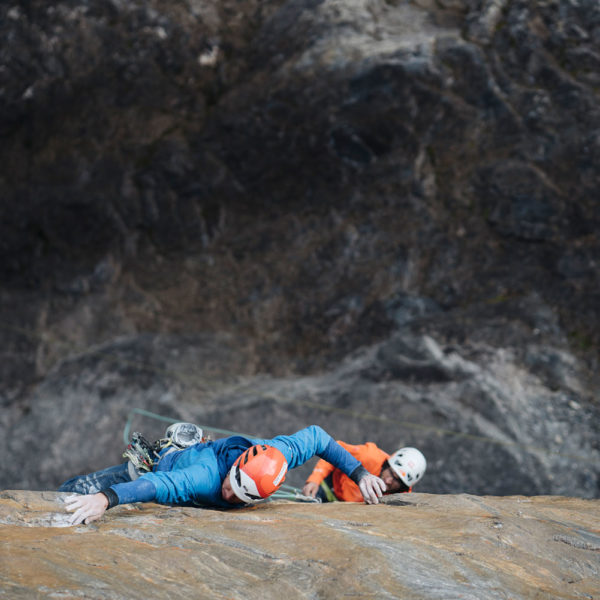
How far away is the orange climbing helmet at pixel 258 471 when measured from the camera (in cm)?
362

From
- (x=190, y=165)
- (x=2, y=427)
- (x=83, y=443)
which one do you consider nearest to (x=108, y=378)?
(x=83, y=443)

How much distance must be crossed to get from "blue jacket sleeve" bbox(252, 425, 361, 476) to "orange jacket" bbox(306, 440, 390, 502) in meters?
0.89

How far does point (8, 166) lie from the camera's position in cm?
1325

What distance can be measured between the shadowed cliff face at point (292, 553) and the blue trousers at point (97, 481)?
0.54 metres

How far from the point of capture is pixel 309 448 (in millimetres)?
4121

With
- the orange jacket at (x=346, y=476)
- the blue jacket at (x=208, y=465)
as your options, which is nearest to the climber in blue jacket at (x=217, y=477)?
the blue jacket at (x=208, y=465)

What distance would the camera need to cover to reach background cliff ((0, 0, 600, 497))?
370 inches

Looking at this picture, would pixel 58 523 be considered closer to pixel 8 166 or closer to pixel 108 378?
pixel 108 378

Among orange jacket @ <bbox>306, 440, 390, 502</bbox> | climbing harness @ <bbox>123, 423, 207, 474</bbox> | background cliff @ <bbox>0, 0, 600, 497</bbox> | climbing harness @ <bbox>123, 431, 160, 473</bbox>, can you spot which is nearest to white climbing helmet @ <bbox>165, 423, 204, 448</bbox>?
climbing harness @ <bbox>123, 423, 207, 474</bbox>

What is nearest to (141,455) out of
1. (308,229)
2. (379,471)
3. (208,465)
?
(208,465)

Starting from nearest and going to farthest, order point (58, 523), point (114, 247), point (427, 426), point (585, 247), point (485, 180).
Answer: point (58, 523)
point (427, 426)
point (585, 247)
point (485, 180)
point (114, 247)

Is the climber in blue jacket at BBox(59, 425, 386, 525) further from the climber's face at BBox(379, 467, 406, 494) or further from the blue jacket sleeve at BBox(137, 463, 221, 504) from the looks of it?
the climber's face at BBox(379, 467, 406, 494)

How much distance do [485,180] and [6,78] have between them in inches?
431

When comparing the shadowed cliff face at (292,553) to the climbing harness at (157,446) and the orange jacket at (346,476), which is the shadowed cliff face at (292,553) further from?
the orange jacket at (346,476)
